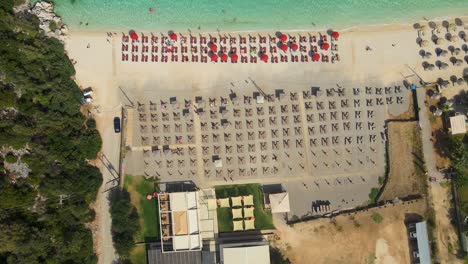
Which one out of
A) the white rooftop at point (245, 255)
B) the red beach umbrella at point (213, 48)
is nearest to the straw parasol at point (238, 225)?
the white rooftop at point (245, 255)

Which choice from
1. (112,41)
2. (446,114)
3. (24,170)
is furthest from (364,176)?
(24,170)

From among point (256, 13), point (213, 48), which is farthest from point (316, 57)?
point (213, 48)

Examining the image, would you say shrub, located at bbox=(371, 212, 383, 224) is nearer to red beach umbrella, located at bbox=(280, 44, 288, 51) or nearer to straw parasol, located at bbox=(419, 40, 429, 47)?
straw parasol, located at bbox=(419, 40, 429, 47)

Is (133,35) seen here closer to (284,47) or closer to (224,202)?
(284,47)

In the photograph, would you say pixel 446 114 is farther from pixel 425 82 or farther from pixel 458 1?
pixel 458 1

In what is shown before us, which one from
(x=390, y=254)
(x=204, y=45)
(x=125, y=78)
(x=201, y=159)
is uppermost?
(x=204, y=45)
